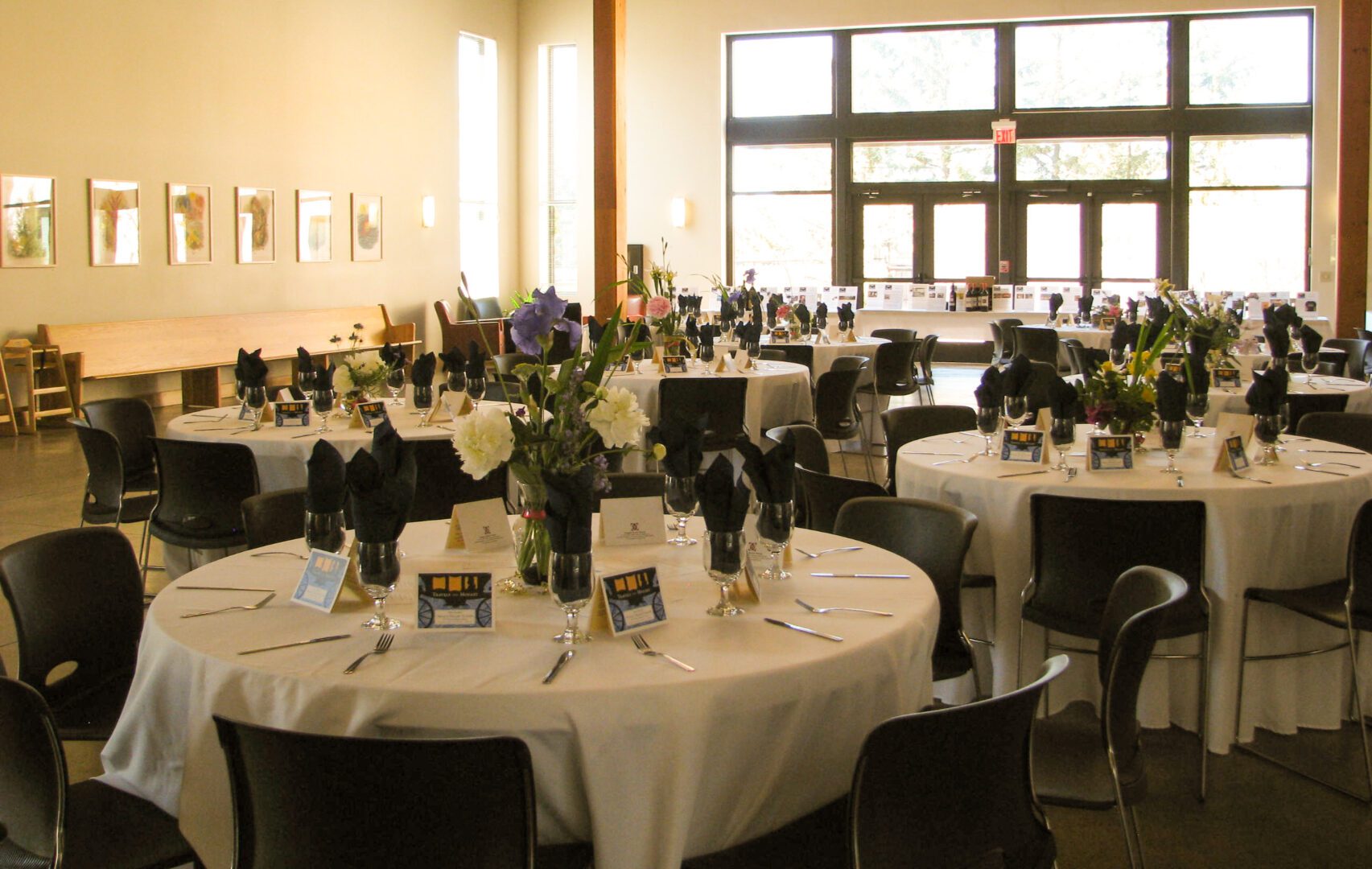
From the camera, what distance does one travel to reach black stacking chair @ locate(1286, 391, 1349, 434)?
6375 mm

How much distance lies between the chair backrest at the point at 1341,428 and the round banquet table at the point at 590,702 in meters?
3.35

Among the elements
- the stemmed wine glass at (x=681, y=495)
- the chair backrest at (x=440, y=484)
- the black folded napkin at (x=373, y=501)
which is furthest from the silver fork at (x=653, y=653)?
the chair backrest at (x=440, y=484)

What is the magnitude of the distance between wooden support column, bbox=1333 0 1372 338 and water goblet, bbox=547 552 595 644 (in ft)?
41.2

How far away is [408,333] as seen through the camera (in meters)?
15.6

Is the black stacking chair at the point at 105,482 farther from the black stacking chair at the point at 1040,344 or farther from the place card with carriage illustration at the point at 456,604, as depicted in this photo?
the black stacking chair at the point at 1040,344

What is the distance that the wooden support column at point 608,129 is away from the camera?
13539 mm

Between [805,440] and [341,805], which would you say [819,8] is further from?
[341,805]

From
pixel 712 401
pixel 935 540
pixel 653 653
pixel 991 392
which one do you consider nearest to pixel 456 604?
pixel 653 653

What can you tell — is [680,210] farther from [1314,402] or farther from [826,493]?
[826,493]

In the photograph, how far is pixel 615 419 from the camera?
2604mm

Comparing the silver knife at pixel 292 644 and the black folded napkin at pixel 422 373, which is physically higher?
the black folded napkin at pixel 422 373

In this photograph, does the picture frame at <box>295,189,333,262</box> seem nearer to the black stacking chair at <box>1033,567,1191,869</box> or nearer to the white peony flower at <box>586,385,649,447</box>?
the white peony flower at <box>586,385,649,447</box>

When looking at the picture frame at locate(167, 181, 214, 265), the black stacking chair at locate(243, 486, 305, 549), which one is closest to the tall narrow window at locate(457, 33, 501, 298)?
the picture frame at locate(167, 181, 214, 265)

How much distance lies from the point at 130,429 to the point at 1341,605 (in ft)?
17.2
